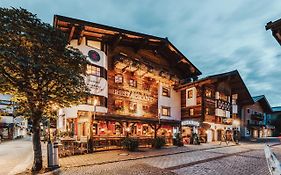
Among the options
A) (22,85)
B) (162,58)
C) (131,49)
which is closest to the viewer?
(22,85)

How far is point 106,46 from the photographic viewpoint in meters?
22.9

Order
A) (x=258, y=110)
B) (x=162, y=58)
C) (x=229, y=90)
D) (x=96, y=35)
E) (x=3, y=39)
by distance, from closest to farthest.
→ (x=3, y=39)
(x=96, y=35)
(x=162, y=58)
(x=229, y=90)
(x=258, y=110)

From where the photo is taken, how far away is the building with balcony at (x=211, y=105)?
29.4 m

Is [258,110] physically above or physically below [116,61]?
below

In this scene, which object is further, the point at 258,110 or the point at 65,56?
the point at 258,110

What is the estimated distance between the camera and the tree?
28.7 feet

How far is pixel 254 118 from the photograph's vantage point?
44000mm

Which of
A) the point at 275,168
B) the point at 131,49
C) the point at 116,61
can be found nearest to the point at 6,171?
the point at 275,168

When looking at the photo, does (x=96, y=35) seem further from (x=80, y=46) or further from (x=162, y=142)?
(x=162, y=142)

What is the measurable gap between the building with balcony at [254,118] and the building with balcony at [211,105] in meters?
5.47

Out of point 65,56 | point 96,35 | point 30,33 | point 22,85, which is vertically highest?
point 96,35

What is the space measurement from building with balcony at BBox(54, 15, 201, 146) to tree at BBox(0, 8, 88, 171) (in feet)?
20.8

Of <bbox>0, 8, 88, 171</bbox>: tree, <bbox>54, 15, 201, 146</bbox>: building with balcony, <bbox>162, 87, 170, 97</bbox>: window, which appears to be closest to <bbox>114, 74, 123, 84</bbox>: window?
<bbox>54, 15, 201, 146</bbox>: building with balcony

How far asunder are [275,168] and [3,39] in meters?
10.3
